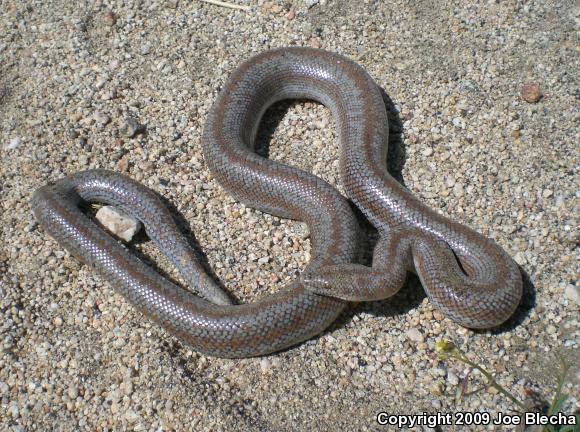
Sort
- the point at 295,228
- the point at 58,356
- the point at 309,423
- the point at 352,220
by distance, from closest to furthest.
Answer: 1. the point at 309,423
2. the point at 58,356
3. the point at 352,220
4. the point at 295,228

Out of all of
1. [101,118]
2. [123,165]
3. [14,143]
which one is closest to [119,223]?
[123,165]

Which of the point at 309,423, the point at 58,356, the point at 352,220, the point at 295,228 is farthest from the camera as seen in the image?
the point at 295,228

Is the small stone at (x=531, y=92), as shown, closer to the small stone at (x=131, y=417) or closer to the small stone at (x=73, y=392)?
the small stone at (x=131, y=417)

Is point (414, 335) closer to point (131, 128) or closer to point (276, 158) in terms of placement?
point (276, 158)

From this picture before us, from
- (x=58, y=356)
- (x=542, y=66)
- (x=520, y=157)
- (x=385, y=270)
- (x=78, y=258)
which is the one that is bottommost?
(x=58, y=356)

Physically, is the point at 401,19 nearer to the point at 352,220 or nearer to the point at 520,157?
the point at 520,157

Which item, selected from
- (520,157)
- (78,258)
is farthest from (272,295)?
(520,157)

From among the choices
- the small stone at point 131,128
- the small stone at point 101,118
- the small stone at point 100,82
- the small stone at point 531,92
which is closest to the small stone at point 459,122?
the small stone at point 531,92
